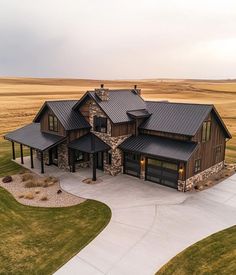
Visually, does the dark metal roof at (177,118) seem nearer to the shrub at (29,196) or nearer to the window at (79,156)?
the window at (79,156)

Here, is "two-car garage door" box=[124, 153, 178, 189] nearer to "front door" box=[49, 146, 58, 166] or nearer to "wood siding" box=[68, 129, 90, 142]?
"wood siding" box=[68, 129, 90, 142]

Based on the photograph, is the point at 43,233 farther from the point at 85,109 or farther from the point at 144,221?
the point at 85,109

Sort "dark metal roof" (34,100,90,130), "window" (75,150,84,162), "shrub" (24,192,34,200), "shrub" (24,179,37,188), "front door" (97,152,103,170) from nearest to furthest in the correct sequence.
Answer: "shrub" (24,192,34,200), "shrub" (24,179,37,188), "dark metal roof" (34,100,90,130), "front door" (97,152,103,170), "window" (75,150,84,162)

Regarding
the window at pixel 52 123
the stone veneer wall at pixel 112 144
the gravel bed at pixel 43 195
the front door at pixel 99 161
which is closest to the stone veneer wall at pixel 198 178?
the stone veneer wall at pixel 112 144


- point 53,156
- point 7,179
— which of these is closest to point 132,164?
point 53,156

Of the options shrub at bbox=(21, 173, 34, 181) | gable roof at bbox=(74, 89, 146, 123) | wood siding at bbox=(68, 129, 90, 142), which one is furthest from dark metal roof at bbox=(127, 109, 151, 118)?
shrub at bbox=(21, 173, 34, 181)

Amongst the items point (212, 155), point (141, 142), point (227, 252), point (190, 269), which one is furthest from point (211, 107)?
point (190, 269)
